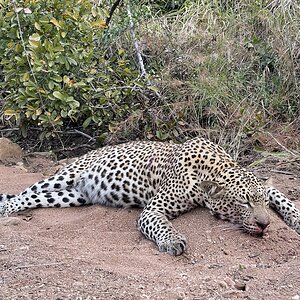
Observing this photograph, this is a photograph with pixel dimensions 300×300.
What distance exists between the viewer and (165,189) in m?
6.29

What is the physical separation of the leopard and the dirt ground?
0.10 meters

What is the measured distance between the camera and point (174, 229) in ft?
18.8

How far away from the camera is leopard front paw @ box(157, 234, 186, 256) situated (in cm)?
536

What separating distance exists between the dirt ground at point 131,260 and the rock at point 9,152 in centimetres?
197

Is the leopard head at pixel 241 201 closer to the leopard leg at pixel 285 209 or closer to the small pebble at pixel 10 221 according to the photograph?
the leopard leg at pixel 285 209

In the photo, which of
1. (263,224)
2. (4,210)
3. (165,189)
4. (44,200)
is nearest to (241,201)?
(263,224)

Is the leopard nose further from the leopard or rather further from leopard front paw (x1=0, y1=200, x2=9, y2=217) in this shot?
leopard front paw (x1=0, y1=200, x2=9, y2=217)

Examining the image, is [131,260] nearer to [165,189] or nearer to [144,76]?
[165,189]

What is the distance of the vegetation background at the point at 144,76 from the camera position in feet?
26.6

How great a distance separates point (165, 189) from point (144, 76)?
2922 millimetres

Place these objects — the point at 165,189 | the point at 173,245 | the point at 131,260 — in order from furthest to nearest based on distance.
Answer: the point at 165,189, the point at 173,245, the point at 131,260

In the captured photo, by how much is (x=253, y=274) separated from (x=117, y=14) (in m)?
5.98

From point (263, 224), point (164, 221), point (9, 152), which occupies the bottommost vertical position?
point (9, 152)

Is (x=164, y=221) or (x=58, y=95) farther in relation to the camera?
(x=58, y=95)
